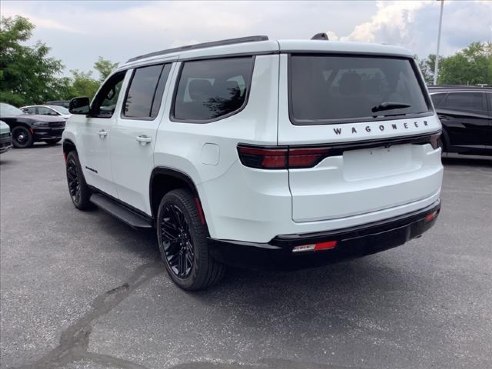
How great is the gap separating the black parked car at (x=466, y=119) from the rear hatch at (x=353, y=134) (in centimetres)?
674

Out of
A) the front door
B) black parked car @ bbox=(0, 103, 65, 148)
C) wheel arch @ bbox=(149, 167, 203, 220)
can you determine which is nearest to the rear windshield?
wheel arch @ bbox=(149, 167, 203, 220)

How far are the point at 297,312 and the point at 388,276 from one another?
1054 mm

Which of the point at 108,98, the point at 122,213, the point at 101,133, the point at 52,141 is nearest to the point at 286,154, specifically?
the point at 122,213

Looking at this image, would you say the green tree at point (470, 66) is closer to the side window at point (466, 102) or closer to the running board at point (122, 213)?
the side window at point (466, 102)

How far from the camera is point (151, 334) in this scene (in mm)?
3072

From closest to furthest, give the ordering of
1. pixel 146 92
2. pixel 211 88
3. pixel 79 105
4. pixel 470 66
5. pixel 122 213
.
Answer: pixel 211 88 < pixel 146 92 < pixel 122 213 < pixel 79 105 < pixel 470 66

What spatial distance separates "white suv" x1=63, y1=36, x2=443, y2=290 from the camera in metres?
2.70

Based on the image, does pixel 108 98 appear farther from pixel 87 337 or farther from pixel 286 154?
pixel 286 154

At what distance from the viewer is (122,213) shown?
449 cm

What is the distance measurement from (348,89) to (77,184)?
4.39 meters

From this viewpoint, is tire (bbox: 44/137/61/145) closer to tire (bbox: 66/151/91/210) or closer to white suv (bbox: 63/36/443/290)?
tire (bbox: 66/151/91/210)

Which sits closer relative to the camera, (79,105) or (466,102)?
(79,105)

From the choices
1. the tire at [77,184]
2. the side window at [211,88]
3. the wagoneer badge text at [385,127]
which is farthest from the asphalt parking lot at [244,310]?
the side window at [211,88]

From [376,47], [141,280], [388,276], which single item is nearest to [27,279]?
[141,280]
